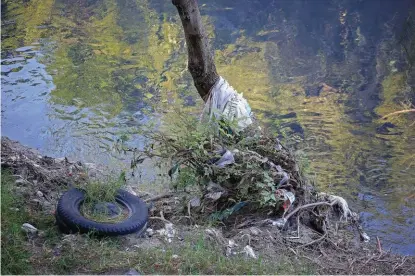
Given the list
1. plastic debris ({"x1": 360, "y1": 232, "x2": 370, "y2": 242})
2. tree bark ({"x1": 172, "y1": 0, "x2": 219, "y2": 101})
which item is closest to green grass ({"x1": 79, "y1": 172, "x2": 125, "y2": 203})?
tree bark ({"x1": 172, "y1": 0, "x2": 219, "y2": 101})

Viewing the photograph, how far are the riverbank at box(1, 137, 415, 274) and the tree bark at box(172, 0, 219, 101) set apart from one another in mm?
1122

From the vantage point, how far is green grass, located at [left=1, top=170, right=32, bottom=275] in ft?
11.1

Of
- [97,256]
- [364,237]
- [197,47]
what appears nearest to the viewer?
[97,256]

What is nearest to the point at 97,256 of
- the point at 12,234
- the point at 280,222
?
the point at 12,234

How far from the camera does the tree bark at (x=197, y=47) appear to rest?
506cm

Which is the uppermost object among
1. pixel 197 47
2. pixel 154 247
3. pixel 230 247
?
pixel 197 47

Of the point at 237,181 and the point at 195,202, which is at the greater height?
the point at 237,181

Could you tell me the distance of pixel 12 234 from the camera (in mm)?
3742

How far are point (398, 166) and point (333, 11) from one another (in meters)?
8.35

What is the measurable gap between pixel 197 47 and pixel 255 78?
17.6ft

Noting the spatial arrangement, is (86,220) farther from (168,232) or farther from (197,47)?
(197,47)

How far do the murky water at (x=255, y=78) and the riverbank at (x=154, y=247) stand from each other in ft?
2.85

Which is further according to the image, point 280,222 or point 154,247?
point 280,222

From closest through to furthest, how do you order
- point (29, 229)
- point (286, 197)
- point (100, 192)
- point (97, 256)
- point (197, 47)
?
point (97, 256)
point (29, 229)
point (100, 192)
point (286, 197)
point (197, 47)
